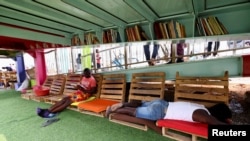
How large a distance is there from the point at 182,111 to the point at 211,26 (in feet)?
4.87

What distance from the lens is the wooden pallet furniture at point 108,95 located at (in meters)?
3.70

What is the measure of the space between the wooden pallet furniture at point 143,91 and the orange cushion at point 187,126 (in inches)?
12.9

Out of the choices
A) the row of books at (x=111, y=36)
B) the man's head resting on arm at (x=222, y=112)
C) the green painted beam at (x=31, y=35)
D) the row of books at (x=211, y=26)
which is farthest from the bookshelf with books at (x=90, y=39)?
the man's head resting on arm at (x=222, y=112)

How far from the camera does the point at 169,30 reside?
3057 millimetres

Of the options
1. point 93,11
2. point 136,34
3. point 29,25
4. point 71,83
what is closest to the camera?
point 93,11

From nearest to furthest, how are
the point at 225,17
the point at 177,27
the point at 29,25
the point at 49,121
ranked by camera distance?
the point at 225,17, the point at 177,27, the point at 49,121, the point at 29,25

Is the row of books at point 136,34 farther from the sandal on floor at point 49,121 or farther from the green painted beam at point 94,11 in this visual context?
the sandal on floor at point 49,121

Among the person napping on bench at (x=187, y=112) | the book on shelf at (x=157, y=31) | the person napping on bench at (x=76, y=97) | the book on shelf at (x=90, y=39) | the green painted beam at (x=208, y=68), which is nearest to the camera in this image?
the person napping on bench at (x=187, y=112)

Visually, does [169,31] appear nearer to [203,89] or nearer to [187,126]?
[203,89]

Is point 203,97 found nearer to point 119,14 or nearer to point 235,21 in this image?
point 235,21

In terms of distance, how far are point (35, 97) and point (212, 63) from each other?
5686mm

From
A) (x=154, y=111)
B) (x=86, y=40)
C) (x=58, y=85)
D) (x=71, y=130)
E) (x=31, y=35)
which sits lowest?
(x=71, y=130)

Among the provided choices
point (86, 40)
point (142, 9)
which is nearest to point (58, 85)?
point (86, 40)

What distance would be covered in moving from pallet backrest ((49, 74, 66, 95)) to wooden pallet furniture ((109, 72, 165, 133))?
3.05m
